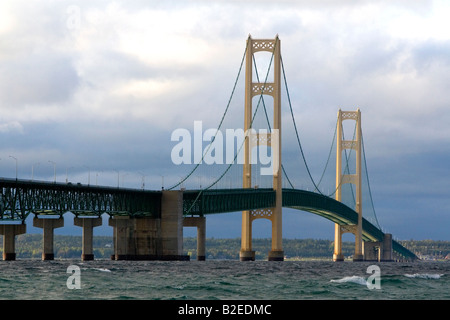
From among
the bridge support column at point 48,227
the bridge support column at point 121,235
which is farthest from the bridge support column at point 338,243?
the bridge support column at point 48,227

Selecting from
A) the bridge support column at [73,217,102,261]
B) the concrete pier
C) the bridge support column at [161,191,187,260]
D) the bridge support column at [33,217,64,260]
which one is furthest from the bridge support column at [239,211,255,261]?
the bridge support column at [33,217,64,260]

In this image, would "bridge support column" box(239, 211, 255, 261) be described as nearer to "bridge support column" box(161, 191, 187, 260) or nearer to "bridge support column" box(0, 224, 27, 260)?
"bridge support column" box(161, 191, 187, 260)

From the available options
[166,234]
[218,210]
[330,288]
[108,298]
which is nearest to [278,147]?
[218,210]

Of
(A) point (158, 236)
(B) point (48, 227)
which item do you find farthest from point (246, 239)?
(B) point (48, 227)

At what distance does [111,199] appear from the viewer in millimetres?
110125

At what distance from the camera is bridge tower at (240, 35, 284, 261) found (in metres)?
118

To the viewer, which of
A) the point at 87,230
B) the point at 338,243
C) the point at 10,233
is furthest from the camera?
the point at 338,243

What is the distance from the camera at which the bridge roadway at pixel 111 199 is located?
3757 inches

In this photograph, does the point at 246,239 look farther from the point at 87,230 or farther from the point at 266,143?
the point at 87,230

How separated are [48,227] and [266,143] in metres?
31.5

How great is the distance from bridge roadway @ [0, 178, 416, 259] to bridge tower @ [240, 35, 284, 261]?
96.3 inches

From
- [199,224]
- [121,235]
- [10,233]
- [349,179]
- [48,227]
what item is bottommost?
[121,235]

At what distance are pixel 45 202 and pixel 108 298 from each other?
2480 inches
